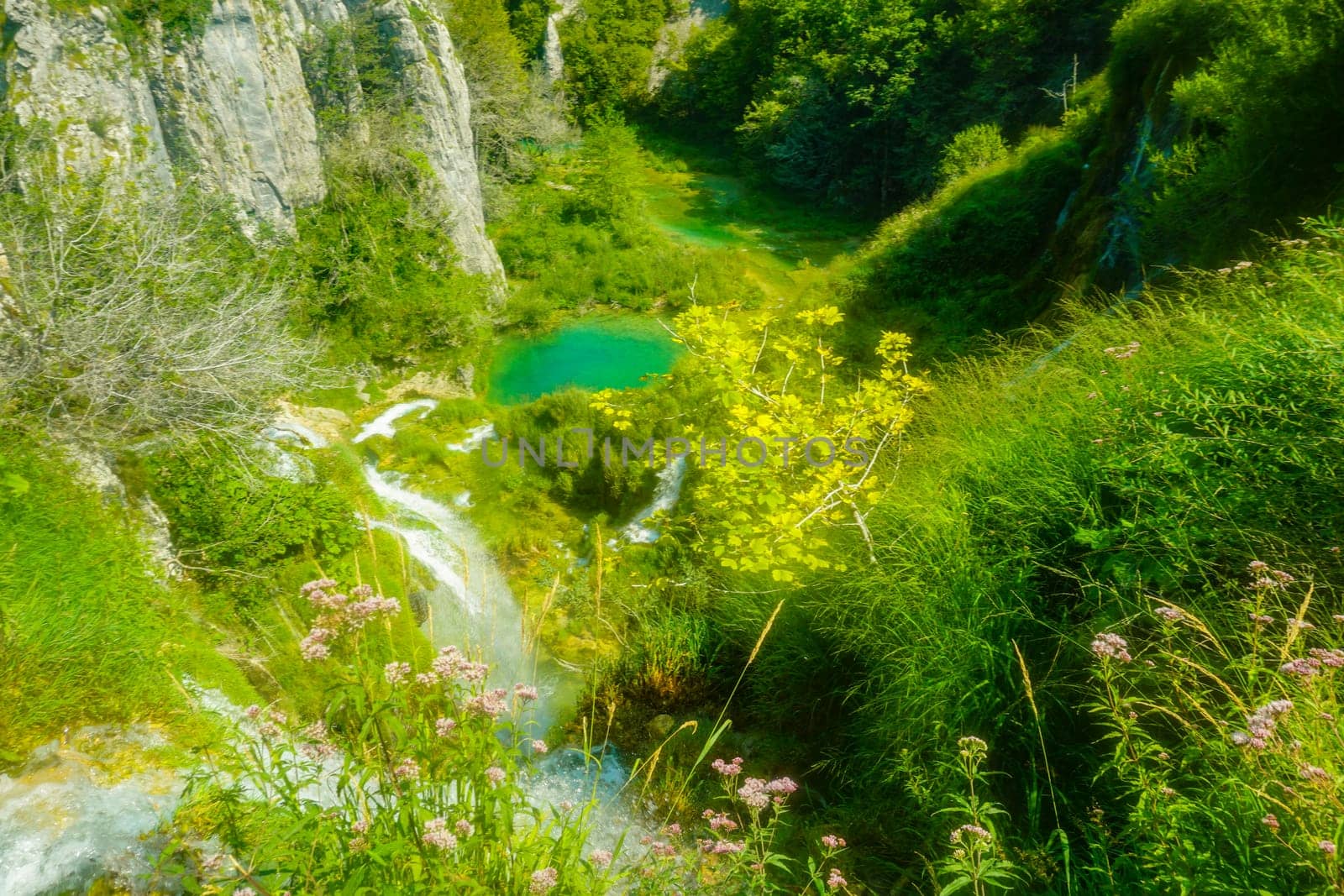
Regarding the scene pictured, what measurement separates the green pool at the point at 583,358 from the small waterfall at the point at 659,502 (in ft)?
12.2

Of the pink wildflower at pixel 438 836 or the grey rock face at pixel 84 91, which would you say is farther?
the grey rock face at pixel 84 91

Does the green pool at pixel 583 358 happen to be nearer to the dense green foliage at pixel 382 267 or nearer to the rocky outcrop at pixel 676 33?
the dense green foliage at pixel 382 267

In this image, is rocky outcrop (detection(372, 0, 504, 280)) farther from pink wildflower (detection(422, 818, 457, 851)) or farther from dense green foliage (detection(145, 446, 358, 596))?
pink wildflower (detection(422, 818, 457, 851))

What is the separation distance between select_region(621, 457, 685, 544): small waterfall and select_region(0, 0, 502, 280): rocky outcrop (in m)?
7.55

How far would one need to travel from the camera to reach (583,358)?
1582cm

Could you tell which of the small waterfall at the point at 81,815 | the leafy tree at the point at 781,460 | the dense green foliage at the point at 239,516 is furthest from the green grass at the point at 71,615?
the leafy tree at the point at 781,460

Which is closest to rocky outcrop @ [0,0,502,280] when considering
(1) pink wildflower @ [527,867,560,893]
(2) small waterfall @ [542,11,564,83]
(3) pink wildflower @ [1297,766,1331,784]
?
(1) pink wildflower @ [527,867,560,893]

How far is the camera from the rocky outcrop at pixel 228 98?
827cm

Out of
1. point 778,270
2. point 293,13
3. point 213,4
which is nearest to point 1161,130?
point 778,270

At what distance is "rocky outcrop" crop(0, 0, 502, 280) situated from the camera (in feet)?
27.1

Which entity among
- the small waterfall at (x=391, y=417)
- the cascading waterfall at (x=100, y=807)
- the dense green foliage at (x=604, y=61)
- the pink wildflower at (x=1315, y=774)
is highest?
the dense green foliage at (x=604, y=61)

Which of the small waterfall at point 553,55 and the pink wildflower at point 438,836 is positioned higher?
the small waterfall at point 553,55

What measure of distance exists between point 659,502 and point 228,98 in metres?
9.67

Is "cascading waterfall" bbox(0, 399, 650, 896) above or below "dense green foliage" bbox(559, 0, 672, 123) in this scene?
below
